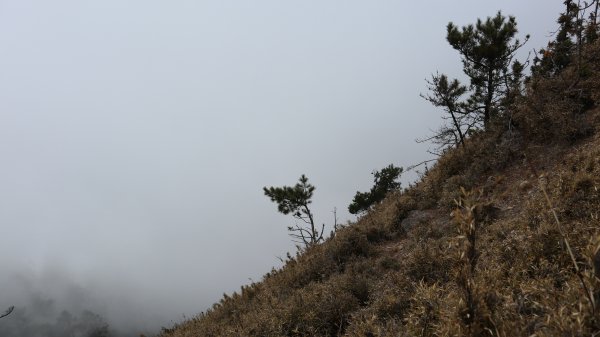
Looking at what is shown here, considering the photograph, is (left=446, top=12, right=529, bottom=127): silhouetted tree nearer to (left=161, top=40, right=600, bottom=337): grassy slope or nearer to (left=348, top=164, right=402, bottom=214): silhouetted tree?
(left=161, top=40, right=600, bottom=337): grassy slope

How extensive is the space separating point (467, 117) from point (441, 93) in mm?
1317

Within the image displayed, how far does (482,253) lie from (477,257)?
335cm

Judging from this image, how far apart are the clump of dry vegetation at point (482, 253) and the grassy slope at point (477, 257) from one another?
0.8 inches

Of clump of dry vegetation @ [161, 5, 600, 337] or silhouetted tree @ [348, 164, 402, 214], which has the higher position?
silhouetted tree @ [348, 164, 402, 214]

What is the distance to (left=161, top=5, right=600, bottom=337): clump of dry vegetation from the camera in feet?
7.95

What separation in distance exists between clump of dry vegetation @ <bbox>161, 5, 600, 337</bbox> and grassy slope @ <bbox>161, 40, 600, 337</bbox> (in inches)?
0.8

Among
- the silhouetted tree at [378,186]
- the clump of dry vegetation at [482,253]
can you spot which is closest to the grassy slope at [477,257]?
the clump of dry vegetation at [482,253]

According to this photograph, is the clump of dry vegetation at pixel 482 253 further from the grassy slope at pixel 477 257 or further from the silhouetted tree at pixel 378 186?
the silhouetted tree at pixel 378 186

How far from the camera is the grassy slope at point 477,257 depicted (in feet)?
8.13

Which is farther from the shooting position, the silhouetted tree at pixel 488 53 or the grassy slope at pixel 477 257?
the silhouetted tree at pixel 488 53

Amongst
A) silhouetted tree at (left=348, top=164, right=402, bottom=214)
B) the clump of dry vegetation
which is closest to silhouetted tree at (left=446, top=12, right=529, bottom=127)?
the clump of dry vegetation

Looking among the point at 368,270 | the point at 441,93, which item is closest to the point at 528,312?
the point at 368,270

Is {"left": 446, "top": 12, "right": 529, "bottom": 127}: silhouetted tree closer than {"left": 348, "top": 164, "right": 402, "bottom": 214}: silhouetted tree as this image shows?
Yes

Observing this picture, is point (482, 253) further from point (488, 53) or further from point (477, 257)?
point (488, 53)
